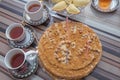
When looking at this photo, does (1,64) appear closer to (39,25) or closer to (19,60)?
(19,60)

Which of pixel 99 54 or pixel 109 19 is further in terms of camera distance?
pixel 109 19

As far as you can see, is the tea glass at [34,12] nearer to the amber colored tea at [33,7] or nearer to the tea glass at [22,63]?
the amber colored tea at [33,7]

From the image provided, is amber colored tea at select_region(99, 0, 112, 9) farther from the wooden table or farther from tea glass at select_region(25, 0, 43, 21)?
tea glass at select_region(25, 0, 43, 21)

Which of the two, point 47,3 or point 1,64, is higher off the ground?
point 47,3

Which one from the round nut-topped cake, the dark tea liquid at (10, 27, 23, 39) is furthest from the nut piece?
the dark tea liquid at (10, 27, 23, 39)

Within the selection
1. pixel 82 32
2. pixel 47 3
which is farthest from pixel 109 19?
pixel 47 3

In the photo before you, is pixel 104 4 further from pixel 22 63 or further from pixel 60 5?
pixel 22 63

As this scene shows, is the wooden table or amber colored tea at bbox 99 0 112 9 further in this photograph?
amber colored tea at bbox 99 0 112 9

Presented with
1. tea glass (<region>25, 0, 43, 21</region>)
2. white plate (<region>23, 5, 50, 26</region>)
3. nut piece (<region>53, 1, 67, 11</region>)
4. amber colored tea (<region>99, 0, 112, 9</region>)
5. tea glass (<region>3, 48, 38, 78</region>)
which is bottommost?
tea glass (<region>3, 48, 38, 78</region>)
